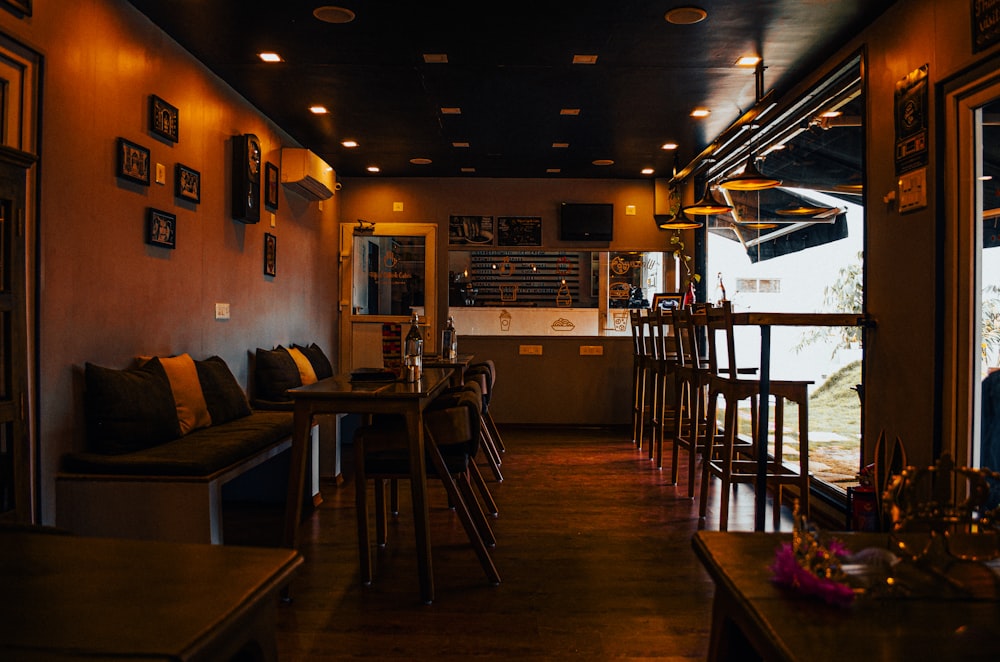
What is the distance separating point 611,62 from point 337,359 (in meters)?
4.88

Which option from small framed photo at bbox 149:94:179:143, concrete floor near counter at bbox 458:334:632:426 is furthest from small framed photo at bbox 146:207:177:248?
concrete floor near counter at bbox 458:334:632:426

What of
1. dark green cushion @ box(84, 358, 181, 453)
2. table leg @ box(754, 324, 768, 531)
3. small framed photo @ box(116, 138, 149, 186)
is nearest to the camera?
dark green cushion @ box(84, 358, 181, 453)

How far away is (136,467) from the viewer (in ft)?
10.7

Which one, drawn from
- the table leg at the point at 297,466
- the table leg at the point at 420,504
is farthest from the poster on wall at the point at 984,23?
the table leg at the point at 297,466

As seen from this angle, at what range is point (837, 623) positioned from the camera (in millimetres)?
1123

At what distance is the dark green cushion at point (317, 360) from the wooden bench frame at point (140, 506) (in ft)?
10.6

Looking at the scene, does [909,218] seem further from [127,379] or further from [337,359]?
[337,359]

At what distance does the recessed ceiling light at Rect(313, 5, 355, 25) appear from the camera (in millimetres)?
3918

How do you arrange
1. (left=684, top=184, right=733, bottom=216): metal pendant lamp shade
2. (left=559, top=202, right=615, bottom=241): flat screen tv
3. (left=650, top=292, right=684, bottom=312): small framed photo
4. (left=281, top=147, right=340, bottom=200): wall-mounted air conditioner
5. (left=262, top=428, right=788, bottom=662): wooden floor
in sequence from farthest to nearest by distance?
(left=559, top=202, right=615, bottom=241): flat screen tv
(left=650, top=292, right=684, bottom=312): small framed photo
(left=281, top=147, right=340, bottom=200): wall-mounted air conditioner
(left=684, top=184, right=733, bottom=216): metal pendant lamp shade
(left=262, top=428, right=788, bottom=662): wooden floor

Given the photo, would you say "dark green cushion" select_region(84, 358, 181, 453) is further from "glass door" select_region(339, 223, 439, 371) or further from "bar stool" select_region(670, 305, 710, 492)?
"glass door" select_region(339, 223, 439, 371)

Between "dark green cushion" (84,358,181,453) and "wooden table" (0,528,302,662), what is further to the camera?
"dark green cushion" (84,358,181,453)

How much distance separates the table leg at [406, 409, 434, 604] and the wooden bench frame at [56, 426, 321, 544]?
3.17 feet

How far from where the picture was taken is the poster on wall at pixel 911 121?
350cm

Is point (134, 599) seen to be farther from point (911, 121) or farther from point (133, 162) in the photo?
point (911, 121)
